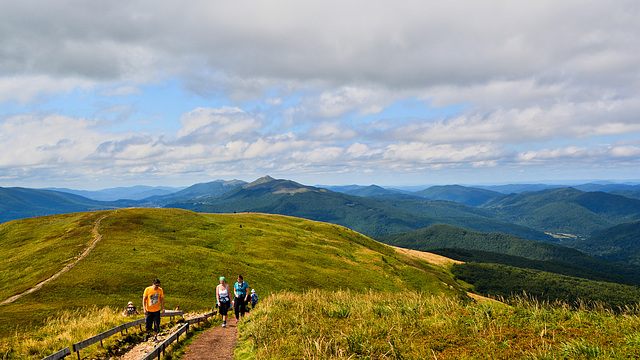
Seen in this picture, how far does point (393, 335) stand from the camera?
1141 centimetres

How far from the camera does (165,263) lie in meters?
53.7

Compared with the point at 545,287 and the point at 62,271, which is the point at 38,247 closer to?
the point at 62,271

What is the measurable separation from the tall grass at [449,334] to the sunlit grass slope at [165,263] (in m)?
24.7

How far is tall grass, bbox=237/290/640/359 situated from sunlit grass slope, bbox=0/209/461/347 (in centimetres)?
2468

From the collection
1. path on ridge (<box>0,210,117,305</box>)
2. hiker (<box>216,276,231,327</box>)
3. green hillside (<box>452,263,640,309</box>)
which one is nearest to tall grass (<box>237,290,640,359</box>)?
hiker (<box>216,276,231,327</box>)

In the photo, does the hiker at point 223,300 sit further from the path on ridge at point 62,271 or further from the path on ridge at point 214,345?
the path on ridge at point 62,271

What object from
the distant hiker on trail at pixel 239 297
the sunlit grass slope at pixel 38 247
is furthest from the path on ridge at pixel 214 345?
the sunlit grass slope at pixel 38 247

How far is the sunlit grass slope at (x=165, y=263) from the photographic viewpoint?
4009 cm

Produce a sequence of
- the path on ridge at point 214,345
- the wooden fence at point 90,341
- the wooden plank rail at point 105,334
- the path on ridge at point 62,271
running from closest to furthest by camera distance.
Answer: the wooden fence at point 90,341 < the wooden plank rail at point 105,334 < the path on ridge at point 214,345 < the path on ridge at point 62,271

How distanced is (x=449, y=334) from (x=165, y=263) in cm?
5513

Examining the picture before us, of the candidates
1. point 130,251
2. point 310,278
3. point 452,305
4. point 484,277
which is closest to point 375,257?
point 310,278

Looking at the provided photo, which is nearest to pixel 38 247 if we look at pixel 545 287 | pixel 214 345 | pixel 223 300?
pixel 223 300

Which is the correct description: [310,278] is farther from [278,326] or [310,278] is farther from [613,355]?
[613,355]

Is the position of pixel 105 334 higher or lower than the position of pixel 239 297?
higher
